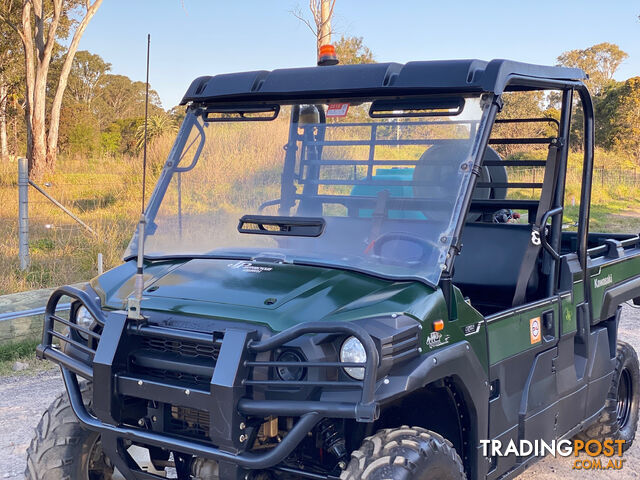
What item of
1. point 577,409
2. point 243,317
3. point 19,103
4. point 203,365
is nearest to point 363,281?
point 243,317

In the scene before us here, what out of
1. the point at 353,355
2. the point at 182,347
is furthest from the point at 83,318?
the point at 353,355

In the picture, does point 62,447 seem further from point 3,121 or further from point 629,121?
point 3,121

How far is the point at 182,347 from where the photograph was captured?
9.48ft

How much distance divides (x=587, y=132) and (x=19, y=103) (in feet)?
128

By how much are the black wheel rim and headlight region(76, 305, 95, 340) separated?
3.34m

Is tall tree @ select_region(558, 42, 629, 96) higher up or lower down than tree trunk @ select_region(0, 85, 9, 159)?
higher up

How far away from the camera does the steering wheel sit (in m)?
3.13

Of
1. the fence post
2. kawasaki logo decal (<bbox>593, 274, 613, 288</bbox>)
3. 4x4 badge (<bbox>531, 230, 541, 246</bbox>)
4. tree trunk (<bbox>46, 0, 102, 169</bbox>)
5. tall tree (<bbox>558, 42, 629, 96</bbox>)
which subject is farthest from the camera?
tall tree (<bbox>558, 42, 629, 96</bbox>)

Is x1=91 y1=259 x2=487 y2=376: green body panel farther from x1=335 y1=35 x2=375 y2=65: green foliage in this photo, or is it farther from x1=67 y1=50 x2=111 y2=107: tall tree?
x1=67 y1=50 x2=111 y2=107: tall tree

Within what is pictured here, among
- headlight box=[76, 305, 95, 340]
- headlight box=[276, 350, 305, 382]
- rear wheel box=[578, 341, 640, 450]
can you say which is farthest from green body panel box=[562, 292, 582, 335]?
headlight box=[76, 305, 95, 340]

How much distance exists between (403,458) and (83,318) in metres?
1.55

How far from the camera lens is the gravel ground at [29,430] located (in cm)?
437

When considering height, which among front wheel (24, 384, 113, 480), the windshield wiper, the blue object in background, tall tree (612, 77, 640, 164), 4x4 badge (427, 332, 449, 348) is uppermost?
tall tree (612, 77, 640, 164)

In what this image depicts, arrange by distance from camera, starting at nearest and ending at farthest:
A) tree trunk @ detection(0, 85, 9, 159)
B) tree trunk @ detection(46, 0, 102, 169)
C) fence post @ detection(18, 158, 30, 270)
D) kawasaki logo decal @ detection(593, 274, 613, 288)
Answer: kawasaki logo decal @ detection(593, 274, 613, 288), fence post @ detection(18, 158, 30, 270), tree trunk @ detection(46, 0, 102, 169), tree trunk @ detection(0, 85, 9, 159)
